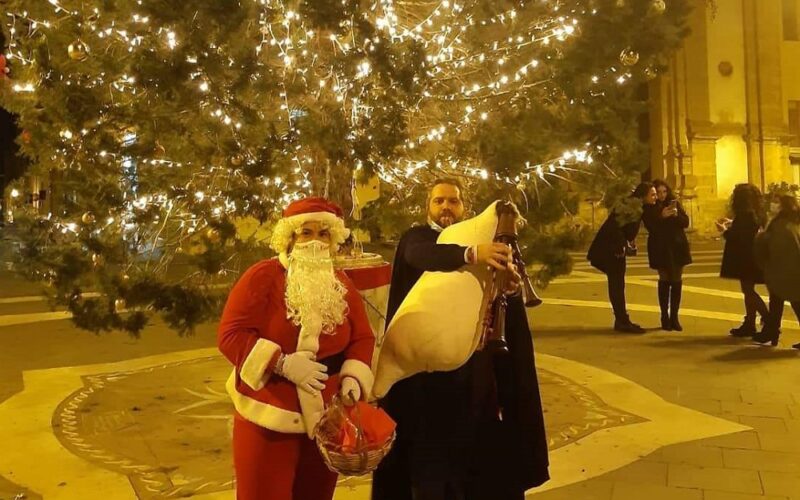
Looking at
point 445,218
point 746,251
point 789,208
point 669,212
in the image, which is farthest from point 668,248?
point 445,218

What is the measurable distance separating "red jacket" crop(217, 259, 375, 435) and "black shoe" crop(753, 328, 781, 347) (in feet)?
21.8

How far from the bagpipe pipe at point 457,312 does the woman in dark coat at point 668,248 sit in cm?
645

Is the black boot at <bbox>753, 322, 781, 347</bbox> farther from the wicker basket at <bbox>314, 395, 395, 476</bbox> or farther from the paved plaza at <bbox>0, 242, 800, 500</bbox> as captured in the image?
the wicker basket at <bbox>314, 395, 395, 476</bbox>

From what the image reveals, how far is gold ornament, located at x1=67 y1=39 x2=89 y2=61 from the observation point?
4199 millimetres

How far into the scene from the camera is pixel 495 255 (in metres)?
2.95

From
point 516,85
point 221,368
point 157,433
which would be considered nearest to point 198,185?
point 157,433

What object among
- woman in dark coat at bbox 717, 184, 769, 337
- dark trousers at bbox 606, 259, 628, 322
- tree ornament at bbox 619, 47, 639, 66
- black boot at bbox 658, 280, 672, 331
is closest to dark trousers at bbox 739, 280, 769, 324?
woman in dark coat at bbox 717, 184, 769, 337

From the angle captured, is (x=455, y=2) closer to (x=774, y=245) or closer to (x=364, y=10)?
(x=364, y=10)

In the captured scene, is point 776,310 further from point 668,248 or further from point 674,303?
point 668,248

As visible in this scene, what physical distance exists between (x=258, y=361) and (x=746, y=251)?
24.5 ft

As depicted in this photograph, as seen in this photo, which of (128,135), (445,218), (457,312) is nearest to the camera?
(457,312)

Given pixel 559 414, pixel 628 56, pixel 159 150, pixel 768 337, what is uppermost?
pixel 628 56

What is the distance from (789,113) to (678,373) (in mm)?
27847

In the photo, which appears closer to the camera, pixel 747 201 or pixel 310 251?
pixel 310 251
